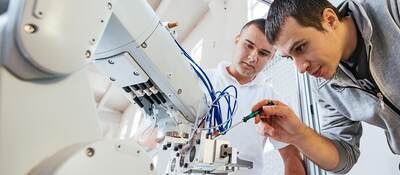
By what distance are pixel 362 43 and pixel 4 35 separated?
108 cm

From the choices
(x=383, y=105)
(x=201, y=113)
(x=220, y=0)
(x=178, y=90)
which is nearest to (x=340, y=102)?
(x=383, y=105)

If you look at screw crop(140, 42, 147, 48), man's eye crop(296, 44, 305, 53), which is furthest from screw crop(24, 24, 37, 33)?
man's eye crop(296, 44, 305, 53)

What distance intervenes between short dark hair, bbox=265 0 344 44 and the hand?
0.85 feet

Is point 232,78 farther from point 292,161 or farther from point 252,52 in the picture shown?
point 292,161

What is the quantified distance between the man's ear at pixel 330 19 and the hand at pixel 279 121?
13.0 inches

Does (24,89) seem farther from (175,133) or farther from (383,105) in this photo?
(383,105)

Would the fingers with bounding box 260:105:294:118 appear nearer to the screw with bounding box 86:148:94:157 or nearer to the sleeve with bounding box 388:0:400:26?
the sleeve with bounding box 388:0:400:26

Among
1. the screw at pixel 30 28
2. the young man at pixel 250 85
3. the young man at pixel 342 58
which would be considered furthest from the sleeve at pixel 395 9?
the screw at pixel 30 28

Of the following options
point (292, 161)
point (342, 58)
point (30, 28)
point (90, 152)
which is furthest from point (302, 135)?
point (30, 28)

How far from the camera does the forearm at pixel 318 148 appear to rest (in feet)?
3.89

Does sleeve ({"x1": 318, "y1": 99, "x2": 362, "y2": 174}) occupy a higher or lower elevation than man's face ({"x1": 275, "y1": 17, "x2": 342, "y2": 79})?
lower

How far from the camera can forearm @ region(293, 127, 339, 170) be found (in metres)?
1.18

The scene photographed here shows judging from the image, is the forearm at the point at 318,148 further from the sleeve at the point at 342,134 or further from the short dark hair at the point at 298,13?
the short dark hair at the point at 298,13

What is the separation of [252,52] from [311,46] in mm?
560
